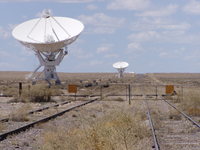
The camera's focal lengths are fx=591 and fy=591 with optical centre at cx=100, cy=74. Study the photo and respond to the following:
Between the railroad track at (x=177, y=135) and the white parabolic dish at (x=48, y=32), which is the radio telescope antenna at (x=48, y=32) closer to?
the white parabolic dish at (x=48, y=32)

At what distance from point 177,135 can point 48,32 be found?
150 ft

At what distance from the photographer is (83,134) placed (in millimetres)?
13102

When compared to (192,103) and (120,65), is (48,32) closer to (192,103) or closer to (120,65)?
(192,103)

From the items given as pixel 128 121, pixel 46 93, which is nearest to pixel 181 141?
pixel 128 121

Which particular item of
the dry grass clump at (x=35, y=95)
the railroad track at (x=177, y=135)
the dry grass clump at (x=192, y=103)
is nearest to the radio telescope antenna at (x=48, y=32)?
the dry grass clump at (x=35, y=95)

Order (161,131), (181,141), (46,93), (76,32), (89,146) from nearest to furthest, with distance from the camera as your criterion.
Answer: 1. (89,146)
2. (181,141)
3. (161,131)
4. (46,93)
5. (76,32)

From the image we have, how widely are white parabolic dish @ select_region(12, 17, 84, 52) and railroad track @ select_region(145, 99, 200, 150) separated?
122 ft

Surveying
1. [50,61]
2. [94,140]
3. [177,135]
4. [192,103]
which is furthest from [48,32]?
[94,140]

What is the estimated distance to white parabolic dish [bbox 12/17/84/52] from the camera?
6078 centimetres

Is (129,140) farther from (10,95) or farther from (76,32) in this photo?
(76,32)

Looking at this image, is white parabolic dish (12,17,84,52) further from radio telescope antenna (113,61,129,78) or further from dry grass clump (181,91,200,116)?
radio telescope antenna (113,61,129,78)

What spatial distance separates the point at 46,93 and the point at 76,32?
14679 millimetres

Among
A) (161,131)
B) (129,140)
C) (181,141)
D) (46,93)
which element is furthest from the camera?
(46,93)

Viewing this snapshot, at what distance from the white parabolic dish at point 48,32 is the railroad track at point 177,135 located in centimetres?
3719
